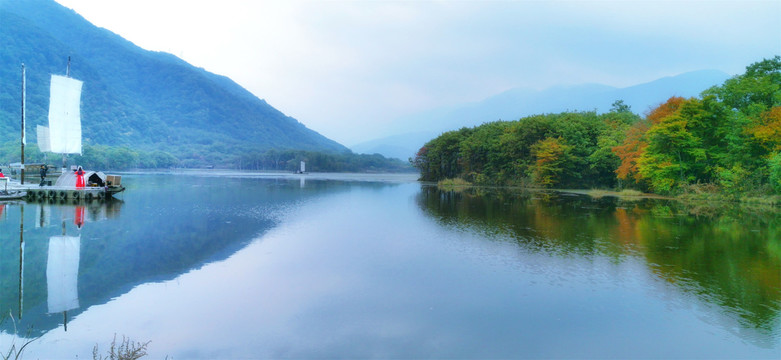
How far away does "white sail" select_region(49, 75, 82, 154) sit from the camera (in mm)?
29562

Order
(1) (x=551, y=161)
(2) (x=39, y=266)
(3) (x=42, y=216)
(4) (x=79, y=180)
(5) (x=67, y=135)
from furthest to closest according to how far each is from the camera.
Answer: (1) (x=551, y=161) → (5) (x=67, y=135) → (4) (x=79, y=180) → (3) (x=42, y=216) → (2) (x=39, y=266)

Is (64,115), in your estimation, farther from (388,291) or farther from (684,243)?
(684,243)

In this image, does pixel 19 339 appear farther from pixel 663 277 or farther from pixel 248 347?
pixel 663 277

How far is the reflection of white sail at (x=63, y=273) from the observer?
7883mm

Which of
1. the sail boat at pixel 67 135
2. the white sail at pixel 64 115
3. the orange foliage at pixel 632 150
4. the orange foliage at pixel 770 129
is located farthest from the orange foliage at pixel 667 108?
the white sail at pixel 64 115

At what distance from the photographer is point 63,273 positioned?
9.71 metres

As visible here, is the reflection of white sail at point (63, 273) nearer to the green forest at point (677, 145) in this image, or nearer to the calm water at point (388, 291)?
the calm water at point (388, 291)

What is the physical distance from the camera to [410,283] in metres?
9.62

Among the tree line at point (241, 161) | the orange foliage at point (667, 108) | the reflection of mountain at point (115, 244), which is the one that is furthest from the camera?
the tree line at point (241, 161)

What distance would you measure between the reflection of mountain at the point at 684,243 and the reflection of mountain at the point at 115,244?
30.1ft

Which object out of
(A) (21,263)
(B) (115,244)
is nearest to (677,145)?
(B) (115,244)

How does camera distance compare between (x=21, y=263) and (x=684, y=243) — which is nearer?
(x=21, y=263)

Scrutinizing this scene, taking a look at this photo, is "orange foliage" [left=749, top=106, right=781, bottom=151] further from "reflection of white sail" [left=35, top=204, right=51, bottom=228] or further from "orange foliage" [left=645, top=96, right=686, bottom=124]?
"reflection of white sail" [left=35, top=204, right=51, bottom=228]

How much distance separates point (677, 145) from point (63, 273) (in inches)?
1550
